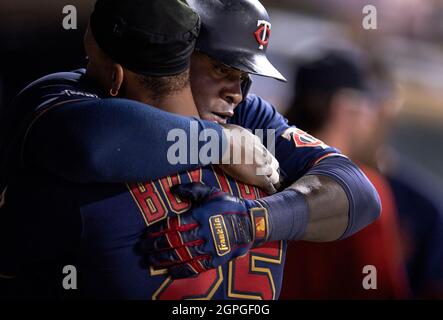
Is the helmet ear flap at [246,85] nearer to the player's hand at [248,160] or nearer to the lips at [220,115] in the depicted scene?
the lips at [220,115]

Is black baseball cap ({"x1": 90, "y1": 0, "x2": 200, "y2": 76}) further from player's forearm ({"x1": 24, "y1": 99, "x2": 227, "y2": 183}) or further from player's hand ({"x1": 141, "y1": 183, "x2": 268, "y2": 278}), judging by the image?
player's hand ({"x1": 141, "y1": 183, "x2": 268, "y2": 278})

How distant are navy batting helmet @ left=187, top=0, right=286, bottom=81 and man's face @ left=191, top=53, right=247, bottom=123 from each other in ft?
0.13

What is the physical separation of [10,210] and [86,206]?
6.8 inches

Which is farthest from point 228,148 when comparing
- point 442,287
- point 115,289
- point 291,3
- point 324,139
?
point 291,3

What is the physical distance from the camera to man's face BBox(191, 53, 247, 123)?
1733mm

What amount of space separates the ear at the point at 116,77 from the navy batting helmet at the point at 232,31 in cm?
25

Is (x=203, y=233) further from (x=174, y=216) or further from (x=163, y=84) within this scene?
(x=163, y=84)

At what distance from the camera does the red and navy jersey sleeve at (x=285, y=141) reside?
5.62ft

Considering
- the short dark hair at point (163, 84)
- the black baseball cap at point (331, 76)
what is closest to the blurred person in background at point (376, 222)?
the black baseball cap at point (331, 76)

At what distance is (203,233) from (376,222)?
119 centimetres

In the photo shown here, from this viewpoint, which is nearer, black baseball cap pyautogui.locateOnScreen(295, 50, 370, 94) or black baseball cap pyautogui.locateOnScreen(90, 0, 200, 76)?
black baseball cap pyautogui.locateOnScreen(90, 0, 200, 76)

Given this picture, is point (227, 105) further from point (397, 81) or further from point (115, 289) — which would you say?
point (397, 81)

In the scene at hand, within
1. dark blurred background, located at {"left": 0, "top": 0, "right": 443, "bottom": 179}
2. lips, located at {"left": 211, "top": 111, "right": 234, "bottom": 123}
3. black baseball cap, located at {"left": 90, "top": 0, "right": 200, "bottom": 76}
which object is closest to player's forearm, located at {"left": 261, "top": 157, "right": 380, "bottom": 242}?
lips, located at {"left": 211, "top": 111, "right": 234, "bottom": 123}

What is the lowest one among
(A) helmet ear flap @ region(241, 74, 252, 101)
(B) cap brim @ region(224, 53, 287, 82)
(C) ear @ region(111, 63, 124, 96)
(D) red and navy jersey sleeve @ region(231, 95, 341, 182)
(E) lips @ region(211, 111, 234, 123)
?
(D) red and navy jersey sleeve @ region(231, 95, 341, 182)
